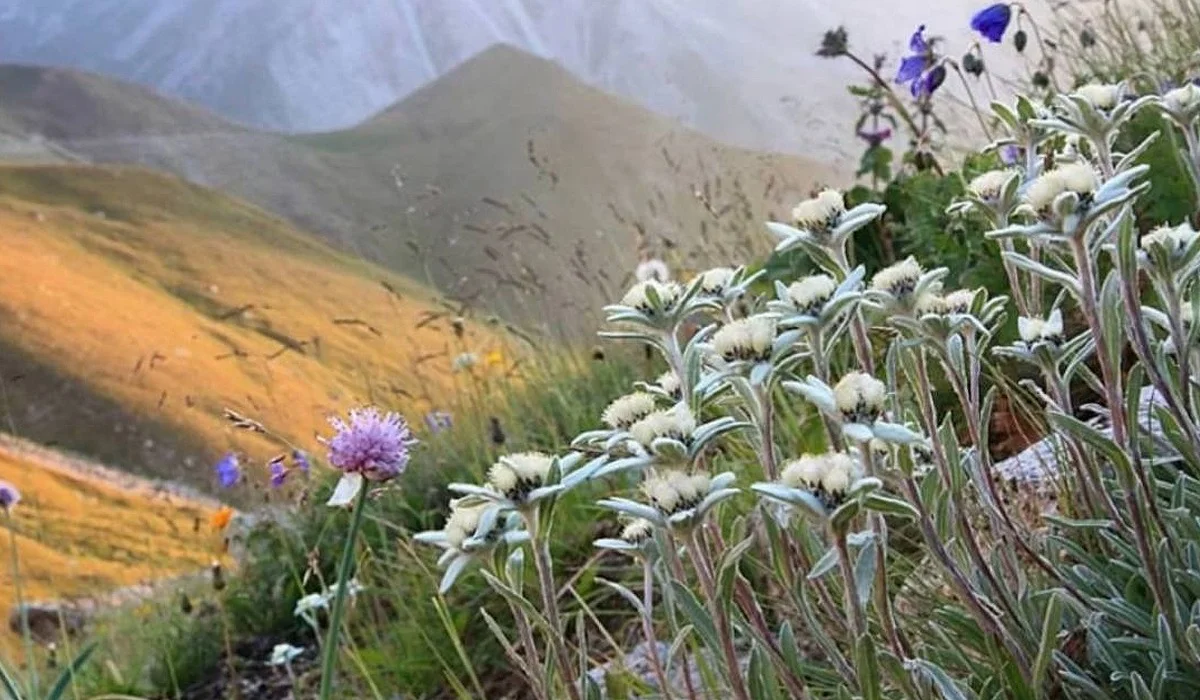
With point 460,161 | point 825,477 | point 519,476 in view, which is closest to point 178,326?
point 460,161

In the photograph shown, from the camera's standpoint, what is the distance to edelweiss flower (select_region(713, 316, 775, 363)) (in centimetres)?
52

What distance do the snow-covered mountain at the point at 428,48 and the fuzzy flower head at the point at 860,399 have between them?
3.67m

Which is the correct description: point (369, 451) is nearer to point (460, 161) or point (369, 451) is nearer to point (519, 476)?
point (519, 476)

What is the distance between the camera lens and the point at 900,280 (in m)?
0.58

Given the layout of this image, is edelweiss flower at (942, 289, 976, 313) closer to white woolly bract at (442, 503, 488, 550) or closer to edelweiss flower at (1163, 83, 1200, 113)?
edelweiss flower at (1163, 83, 1200, 113)

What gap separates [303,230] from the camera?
13.6ft

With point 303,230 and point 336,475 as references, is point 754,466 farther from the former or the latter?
point 303,230

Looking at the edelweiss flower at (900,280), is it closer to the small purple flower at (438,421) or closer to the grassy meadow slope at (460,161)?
the small purple flower at (438,421)

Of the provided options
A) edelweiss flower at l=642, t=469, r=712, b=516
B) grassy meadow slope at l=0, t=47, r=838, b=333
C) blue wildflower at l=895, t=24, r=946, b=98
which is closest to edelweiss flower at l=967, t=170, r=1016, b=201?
edelweiss flower at l=642, t=469, r=712, b=516

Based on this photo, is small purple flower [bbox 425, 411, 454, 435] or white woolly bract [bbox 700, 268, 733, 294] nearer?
white woolly bract [bbox 700, 268, 733, 294]

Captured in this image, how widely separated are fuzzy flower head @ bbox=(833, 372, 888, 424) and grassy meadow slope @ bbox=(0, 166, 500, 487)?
212cm

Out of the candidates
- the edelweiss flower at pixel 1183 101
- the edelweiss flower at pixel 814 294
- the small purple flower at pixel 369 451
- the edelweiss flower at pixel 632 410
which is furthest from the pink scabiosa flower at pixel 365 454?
the edelweiss flower at pixel 1183 101

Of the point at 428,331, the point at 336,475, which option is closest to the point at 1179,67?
the point at 336,475

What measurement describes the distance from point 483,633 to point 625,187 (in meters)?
2.42
